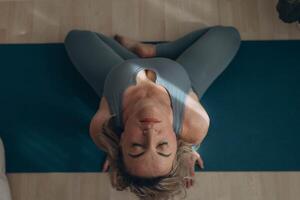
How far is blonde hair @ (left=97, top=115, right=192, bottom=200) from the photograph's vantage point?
4.35ft

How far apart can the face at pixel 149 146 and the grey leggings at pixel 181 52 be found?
1.23 feet

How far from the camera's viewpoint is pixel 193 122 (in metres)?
1.50

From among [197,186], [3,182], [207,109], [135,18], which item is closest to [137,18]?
[135,18]

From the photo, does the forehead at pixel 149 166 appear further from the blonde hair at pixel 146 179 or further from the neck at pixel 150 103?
the neck at pixel 150 103

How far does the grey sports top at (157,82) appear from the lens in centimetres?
146

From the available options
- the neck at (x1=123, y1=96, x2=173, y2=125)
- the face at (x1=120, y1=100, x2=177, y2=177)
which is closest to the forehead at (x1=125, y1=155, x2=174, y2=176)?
the face at (x1=120, y1=100, x2=177, y2=177)

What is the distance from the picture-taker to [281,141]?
1.74 m

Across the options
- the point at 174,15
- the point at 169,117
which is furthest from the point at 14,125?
the point at 174,15

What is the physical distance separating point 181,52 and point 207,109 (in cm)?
27

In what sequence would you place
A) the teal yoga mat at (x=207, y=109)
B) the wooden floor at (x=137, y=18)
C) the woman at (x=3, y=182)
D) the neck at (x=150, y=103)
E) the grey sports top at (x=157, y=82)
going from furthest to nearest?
the wooden floor at (x=137, y=18)
the teal yoga mat at (x=207, y=109)
the woman at (x=3, y=182)
the grey sports top at (x=157, y=82)
the neck at (x=150, y=103)

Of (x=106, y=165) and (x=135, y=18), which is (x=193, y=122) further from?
(x=135, y=18)

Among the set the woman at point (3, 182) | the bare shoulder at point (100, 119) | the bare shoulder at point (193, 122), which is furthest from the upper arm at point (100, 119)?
the woman at point (3, 182)

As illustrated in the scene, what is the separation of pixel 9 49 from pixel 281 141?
4.18ft

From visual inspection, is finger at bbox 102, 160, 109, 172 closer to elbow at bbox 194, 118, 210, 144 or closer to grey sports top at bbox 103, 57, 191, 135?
grey sports top at bbox 103, 57, 191, 135
